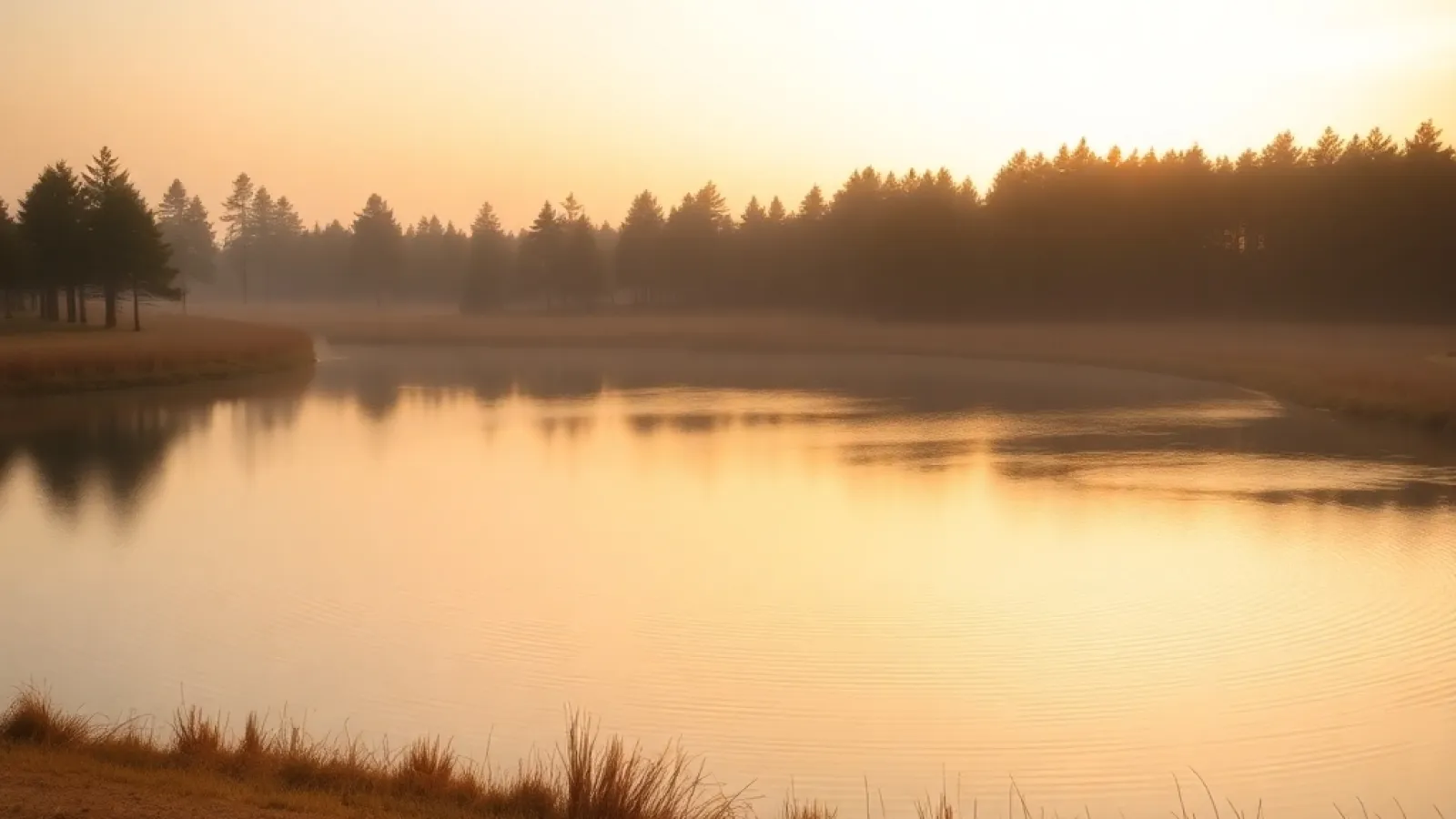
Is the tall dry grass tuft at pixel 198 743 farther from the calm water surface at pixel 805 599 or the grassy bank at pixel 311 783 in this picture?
the calm water surface at pixel 805 599

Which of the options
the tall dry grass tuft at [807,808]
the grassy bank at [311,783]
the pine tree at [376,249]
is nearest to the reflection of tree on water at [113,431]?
the grassy bank at [311,783]

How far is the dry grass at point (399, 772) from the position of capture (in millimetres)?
6578

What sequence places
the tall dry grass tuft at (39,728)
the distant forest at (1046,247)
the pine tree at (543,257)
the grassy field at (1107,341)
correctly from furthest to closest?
the pine tree at (543,257), the distant forest at (1046,247), the grassy field at (1107,341), the tall dry grass tuft at (39,728)

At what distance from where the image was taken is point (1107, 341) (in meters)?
58.4

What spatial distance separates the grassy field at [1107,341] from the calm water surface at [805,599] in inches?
214

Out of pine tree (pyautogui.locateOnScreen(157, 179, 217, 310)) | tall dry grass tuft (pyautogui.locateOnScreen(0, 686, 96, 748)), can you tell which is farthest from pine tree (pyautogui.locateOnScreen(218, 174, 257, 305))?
tall dry grass tuft (pyautogui.locateOnScreen(0, 686, 96, 748))

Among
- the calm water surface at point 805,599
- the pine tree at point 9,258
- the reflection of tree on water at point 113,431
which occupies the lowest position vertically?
the calm water surface at point 805,599

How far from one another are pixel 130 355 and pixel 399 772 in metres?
35.9

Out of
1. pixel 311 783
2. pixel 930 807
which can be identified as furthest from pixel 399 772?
pixel 930 807

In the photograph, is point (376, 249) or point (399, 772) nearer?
point (399, 772)

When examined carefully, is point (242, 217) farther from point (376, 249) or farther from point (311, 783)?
point (311, 783)

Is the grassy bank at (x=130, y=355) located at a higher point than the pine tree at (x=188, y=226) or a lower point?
lower

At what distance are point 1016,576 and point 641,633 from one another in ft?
16.2

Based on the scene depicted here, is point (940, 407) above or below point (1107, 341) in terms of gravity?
below
